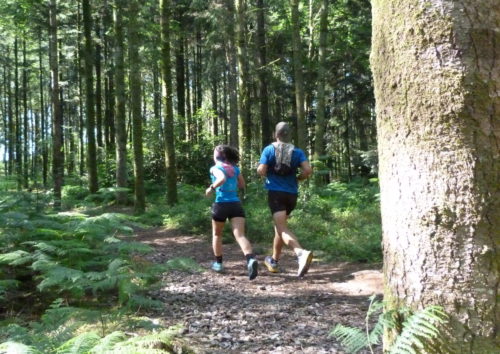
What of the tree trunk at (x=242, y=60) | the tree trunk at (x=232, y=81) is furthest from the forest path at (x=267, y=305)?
the tree trunk at (x=232, y=81)

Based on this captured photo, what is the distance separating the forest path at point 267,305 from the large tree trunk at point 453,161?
2.40m

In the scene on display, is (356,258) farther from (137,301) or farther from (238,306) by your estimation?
(137,301)

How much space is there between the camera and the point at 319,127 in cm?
1644

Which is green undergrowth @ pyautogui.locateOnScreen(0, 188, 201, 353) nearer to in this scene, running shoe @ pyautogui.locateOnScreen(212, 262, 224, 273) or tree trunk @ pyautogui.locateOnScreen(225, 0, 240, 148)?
running shoe @ pyautogui.locateOnScreen(212, 262, 224, 273)

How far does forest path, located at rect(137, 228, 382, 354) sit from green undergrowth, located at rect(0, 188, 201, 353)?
469 millimetres

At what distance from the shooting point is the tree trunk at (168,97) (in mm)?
13594

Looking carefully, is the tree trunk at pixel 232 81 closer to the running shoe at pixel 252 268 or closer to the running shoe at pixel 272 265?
the running shoe at pixel 272 265

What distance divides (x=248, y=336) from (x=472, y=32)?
11.7 feet

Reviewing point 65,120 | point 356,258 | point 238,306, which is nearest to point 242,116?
point 356,258

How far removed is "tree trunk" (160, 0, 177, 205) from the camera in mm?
13594

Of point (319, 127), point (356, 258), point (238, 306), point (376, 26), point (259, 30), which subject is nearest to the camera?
point (376, 26)

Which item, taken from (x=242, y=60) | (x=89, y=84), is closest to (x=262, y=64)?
(x=89, y=84)

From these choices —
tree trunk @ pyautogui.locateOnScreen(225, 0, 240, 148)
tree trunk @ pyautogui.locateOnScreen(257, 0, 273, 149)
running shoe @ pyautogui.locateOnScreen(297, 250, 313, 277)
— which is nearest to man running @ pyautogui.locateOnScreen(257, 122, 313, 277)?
running shoe @ pyautogui.locateOnScreen(297, 250, 313, 277)

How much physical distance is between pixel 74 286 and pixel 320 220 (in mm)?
7544
